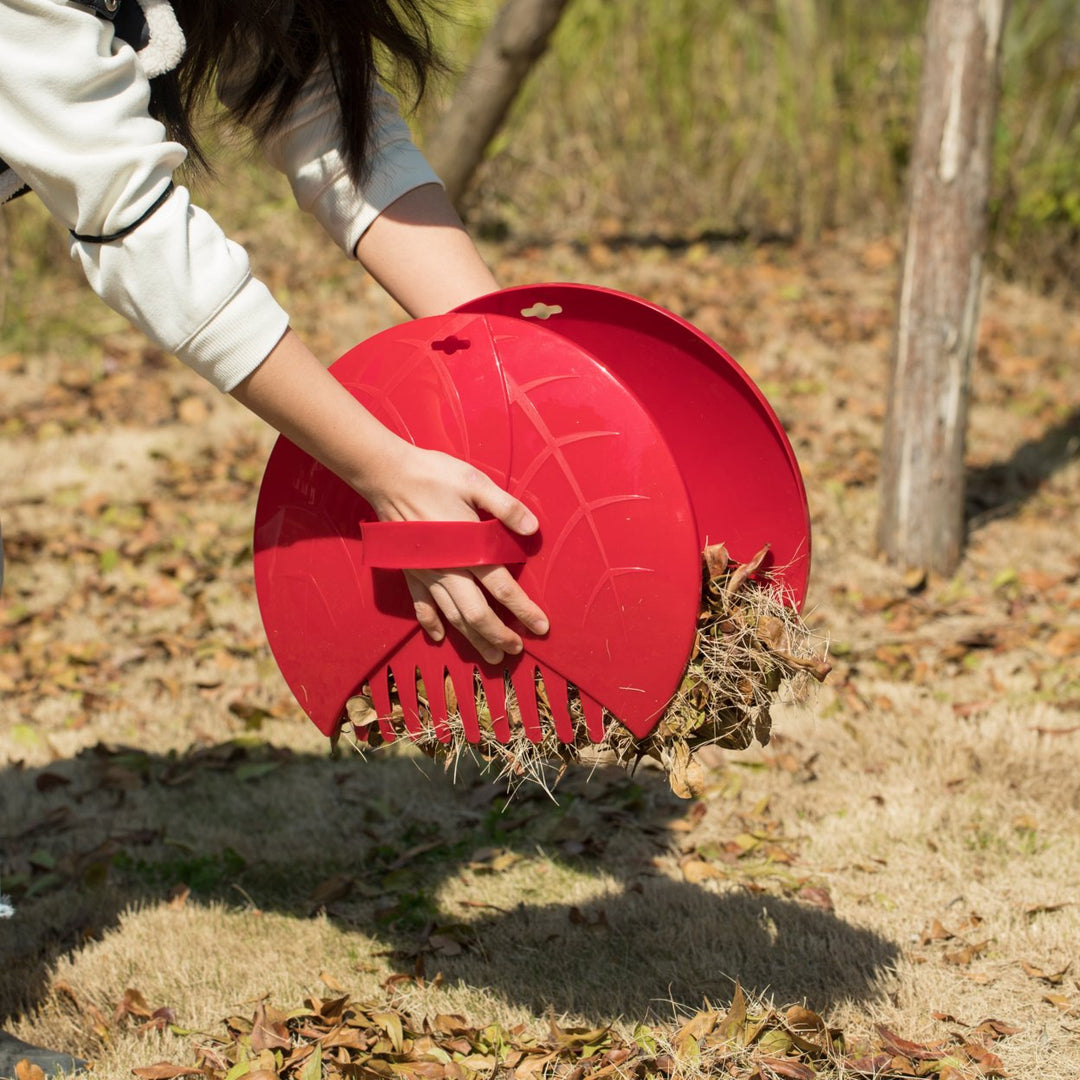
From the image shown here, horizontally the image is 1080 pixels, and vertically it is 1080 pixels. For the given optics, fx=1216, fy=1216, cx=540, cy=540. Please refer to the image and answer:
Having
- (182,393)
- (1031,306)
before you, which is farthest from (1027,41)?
(182,393)

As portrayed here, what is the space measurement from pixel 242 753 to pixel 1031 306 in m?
5.72

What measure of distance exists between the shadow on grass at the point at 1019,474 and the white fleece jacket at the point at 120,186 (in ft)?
13.1

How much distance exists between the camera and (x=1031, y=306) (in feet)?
23.7

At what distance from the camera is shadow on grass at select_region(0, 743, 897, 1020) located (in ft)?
7.74

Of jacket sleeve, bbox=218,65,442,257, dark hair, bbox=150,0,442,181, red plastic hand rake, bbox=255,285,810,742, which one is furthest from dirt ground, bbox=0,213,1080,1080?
dark hair, bbox=150,0,442,181

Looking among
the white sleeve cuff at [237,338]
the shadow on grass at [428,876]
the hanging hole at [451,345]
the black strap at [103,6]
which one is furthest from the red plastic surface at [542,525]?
the shadow on grass at [428,876]

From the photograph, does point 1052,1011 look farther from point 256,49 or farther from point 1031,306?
point 1031,306

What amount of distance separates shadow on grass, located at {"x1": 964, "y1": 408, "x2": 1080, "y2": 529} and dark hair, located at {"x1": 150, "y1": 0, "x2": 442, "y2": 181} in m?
3.58

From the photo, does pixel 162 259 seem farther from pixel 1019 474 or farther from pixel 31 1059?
pixel 1019 474

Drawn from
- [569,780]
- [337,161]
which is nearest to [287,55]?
[337,161]

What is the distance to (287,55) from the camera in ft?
5.96

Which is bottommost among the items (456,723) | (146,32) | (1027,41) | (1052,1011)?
(1052,1011)

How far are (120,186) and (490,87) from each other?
5.15 m

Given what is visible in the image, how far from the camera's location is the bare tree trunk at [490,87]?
6035mm
